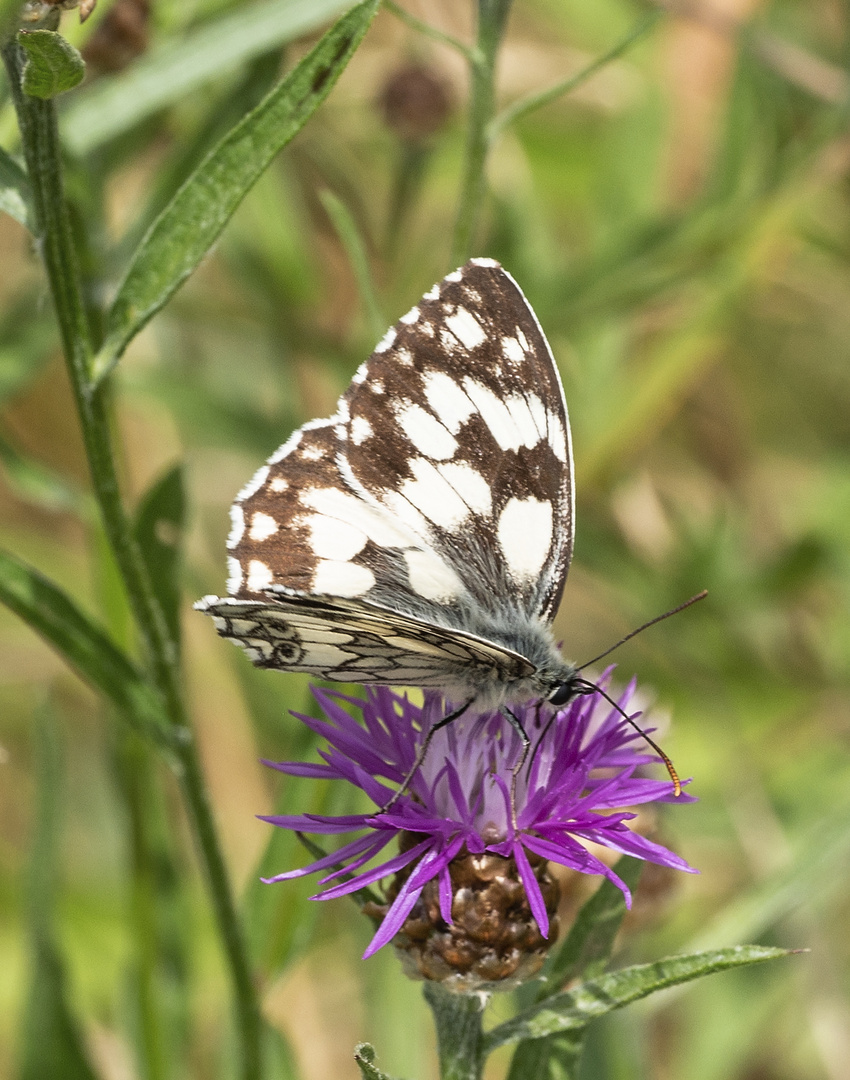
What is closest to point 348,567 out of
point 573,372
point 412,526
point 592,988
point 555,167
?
point 412,526

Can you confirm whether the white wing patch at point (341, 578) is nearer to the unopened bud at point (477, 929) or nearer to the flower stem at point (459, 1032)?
the unopened bud at point (477, 929)

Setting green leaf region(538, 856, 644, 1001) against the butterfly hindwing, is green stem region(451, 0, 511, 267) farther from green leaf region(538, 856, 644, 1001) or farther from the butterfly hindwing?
green leaf region(538, 856, 644, 1001)

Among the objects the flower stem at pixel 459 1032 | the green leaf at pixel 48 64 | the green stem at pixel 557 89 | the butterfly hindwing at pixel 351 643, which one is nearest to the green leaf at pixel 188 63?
the green stem at pixel 557 89

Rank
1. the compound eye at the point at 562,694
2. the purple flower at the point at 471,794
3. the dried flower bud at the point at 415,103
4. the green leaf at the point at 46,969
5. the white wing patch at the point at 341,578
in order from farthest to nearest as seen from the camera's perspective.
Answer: the dried flower bud at the point at 415,103 < the green leaf at the point at 46,969 < the white wing patch at the point at 341,578 < the compound eye at the point at 562,694 < the purple flower at the point at 471,794

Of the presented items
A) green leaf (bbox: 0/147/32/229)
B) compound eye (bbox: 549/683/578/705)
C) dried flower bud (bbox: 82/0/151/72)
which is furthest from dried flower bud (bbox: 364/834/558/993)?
dried flower bud (bbox: 82/0/151/72)

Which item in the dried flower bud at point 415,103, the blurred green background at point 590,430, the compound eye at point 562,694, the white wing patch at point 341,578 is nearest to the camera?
the compound eye at point 562,694

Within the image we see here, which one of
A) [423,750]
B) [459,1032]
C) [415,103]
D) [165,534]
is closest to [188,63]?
[165,534]

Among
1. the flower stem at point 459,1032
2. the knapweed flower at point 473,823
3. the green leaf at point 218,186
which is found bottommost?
the flower stem at point 459,1032
